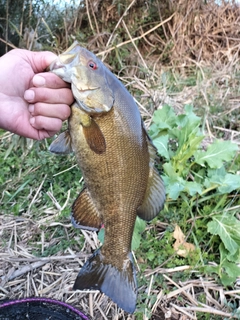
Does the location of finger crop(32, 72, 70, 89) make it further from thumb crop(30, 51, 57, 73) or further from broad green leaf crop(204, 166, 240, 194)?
broad green leaf crop(204, 166, 240, 194)

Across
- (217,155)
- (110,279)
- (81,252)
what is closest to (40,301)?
(81,252)

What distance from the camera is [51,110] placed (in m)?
1.49

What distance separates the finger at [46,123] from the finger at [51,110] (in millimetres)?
20

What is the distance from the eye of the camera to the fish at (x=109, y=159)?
1358 mm

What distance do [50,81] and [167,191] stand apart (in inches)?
53.8

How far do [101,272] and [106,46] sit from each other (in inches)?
138

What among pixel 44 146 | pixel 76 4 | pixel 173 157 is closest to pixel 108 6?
pixel 76 4

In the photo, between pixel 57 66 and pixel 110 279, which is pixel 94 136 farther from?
pixel 110 279

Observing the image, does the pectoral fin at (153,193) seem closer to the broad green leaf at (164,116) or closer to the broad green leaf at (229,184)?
the broad green leaf at (229,184)

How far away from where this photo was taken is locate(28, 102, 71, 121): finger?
1.45 meters

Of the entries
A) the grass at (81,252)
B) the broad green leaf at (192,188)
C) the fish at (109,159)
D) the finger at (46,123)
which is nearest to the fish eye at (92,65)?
the fish at (109,159)

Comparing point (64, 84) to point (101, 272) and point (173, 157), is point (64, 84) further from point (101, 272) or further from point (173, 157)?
point (173, 157)

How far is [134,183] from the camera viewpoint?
1.45 metres

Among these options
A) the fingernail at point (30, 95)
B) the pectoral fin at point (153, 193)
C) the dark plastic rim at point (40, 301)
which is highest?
the fingernail at point (30, 95)
